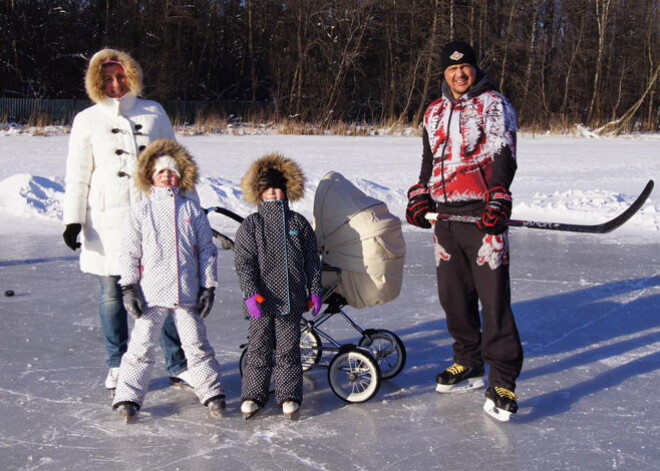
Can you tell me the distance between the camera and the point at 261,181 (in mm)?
3551

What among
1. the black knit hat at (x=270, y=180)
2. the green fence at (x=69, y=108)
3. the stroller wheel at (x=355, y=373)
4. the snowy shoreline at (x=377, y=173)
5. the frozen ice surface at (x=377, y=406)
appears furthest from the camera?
the green fence at (x=69, y=108)

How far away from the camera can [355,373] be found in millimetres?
3727

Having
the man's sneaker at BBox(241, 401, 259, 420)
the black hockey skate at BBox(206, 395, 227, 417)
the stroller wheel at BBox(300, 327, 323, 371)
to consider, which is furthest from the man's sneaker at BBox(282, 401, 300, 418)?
the stroller wheel at BBox(300, 327, 323, 371)

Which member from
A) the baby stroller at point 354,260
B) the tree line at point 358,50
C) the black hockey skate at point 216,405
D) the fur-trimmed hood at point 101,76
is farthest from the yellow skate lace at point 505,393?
the tree line at point 358,50

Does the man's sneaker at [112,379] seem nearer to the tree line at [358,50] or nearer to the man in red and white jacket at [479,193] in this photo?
the man in red and white jacket at [479,193]

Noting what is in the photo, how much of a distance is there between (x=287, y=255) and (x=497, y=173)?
36.8 inches

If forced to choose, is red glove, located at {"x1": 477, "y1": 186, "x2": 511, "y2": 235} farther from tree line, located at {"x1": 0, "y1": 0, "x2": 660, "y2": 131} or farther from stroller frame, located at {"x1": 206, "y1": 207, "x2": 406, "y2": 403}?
tree line, located at {"x1": 0, "y1": 0, "x2": 660, "y2": 131}

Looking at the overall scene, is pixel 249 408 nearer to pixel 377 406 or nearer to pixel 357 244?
pixel 377 406

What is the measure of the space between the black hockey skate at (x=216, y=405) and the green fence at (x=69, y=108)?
16.5m

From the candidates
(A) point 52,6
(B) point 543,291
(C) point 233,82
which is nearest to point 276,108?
(C) point 233,82

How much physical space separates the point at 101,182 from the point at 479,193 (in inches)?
66.3

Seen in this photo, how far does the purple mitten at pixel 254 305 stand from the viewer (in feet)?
11.2

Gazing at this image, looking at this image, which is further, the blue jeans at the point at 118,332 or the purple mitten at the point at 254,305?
the blue jeans at the point at 118,332

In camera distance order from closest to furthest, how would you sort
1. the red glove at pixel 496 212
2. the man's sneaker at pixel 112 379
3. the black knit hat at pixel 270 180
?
the red glove at pixel 496 212, the black knit hat at pixel 270 180, the man's sneaker at pixel 112 379
